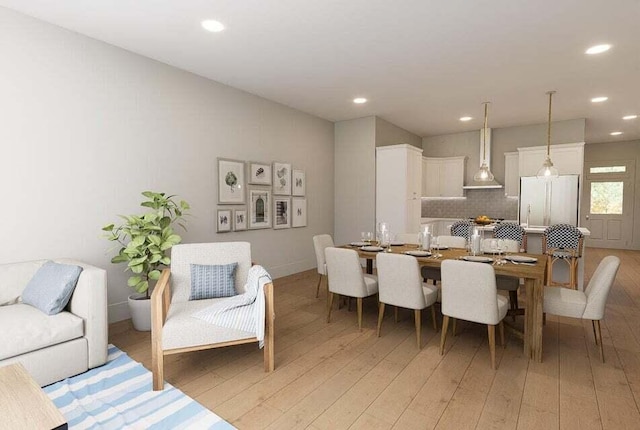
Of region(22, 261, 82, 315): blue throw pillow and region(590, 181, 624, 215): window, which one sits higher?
region(590, 181, 624, 215): window

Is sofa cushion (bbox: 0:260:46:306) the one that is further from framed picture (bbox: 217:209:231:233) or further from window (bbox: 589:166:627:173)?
window (bbox: 589:166:627:173)

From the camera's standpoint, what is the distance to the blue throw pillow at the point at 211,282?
2.88m

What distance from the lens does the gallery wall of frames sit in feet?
15.2

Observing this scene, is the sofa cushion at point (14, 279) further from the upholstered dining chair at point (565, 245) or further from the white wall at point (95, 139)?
the upholstered dining chair at point (565, 245)

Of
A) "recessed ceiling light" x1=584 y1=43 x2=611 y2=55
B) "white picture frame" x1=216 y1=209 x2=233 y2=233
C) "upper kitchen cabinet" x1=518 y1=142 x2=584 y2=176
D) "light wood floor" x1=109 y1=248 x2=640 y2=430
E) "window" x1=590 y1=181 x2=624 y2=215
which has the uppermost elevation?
"recessed ceiling light" x1=584 y1=43 x2=611 y2=55

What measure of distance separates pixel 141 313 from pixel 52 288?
928mm

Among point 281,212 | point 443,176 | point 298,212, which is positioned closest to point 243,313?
point 281,212

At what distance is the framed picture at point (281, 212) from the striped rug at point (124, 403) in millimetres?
3157

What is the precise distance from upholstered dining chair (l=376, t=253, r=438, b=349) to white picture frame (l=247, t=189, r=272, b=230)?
2.50m

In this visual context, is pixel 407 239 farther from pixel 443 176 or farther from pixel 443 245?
pixel 443 176

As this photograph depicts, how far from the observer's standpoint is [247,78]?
439 centimetres

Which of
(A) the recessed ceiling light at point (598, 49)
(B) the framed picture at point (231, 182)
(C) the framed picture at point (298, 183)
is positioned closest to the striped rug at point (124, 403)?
(B) the framed picture at point (231, 182)

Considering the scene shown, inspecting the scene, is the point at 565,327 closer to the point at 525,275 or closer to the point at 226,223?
the point at 525,275

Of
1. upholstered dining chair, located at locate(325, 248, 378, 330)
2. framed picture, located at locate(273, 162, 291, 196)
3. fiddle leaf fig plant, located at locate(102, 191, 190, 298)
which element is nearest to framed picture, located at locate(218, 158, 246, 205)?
framed picture, located at locate(273, 162, 291, 196)
